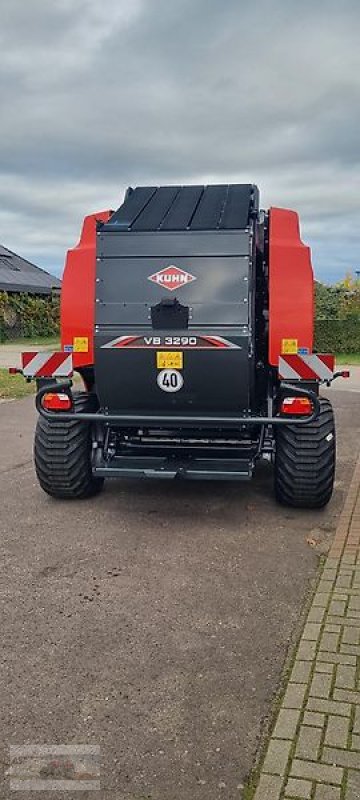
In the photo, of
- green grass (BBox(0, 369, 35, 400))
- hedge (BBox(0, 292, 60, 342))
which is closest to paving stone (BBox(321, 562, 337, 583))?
green grass (BBox(0, 369, 35, 400))

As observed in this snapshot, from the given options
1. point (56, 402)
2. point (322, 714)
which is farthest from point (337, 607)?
point (56, 402)

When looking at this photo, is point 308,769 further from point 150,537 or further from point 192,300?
point 192,300

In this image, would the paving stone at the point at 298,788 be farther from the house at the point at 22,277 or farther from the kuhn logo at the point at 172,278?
the house at the point at 22,277

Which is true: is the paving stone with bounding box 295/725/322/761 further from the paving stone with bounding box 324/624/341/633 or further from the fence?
the fence

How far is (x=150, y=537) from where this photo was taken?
512 centimetres

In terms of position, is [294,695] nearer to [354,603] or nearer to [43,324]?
[354,603]

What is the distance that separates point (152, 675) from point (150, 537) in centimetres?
192

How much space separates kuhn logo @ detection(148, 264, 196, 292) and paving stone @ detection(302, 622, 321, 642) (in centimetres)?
264

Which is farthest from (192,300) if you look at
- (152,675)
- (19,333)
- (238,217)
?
(19,333)

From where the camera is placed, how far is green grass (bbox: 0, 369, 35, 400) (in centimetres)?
1377

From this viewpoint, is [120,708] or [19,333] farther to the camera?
[19,333]

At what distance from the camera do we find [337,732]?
2.74 meters

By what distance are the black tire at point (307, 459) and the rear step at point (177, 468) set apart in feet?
0.94

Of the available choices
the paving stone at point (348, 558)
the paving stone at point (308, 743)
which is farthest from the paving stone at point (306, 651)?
the paving stone at point (348, 558)
